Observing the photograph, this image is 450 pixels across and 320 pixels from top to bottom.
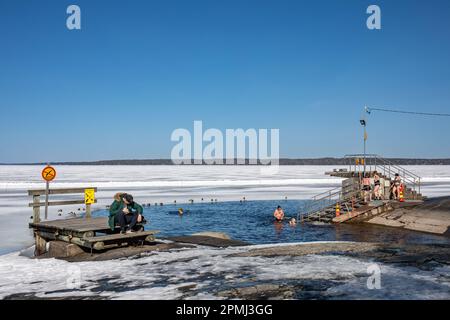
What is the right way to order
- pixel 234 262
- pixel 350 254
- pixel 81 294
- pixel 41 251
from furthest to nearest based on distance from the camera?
pixel 41 251
pixel 350 254
pixel 234 262
pixel 81 294

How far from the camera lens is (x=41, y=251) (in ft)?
49.2

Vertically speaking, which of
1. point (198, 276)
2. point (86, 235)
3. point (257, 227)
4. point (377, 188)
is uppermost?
point (377, 188)

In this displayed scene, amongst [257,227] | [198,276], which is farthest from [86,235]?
[257,227]

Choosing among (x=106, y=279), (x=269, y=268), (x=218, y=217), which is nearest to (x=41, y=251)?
(x=106, y=279)

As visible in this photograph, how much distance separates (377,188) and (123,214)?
17991 mm

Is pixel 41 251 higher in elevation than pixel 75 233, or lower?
lower

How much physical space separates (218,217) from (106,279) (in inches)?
710

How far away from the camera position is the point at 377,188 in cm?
2619

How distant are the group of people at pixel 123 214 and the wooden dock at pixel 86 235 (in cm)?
28

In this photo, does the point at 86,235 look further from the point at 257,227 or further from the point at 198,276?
the point at 257,227

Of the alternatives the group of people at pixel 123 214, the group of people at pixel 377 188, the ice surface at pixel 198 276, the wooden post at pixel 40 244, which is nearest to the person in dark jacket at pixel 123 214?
the group of people at pixel 123 214

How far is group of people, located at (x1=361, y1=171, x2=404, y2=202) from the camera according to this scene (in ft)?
86.5

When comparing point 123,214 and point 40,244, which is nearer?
point 123,214
